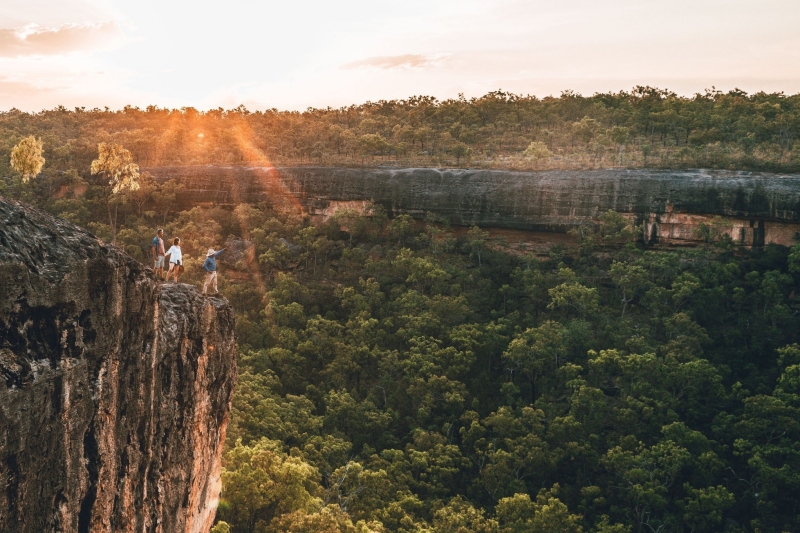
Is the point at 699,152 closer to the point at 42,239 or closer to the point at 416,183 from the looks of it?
the point at 416,183

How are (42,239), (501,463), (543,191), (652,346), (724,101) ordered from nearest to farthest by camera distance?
(42,239) → (501,463) → (652,346) → (543,191) → (724,101)

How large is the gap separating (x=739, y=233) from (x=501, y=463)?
736 inches

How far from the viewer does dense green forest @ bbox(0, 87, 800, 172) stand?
44.0m

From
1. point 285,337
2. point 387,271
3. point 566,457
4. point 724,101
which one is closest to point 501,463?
point 566,457

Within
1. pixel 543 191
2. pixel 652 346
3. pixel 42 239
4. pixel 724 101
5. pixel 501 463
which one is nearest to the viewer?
pixel 42 239

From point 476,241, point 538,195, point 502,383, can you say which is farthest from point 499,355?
point 538,195

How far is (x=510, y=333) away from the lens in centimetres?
3603

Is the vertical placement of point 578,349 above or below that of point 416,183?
below

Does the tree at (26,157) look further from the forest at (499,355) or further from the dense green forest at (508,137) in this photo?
the dense green forest at (508,137)

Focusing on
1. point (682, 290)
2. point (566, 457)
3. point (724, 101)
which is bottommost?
point (566, 457)

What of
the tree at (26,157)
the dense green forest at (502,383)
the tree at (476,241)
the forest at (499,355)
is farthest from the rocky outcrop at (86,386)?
the tree at (476,241)

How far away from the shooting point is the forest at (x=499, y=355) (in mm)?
26891

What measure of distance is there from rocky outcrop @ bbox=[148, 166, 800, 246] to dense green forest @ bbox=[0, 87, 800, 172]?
184 cm

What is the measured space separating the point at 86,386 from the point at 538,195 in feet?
118
